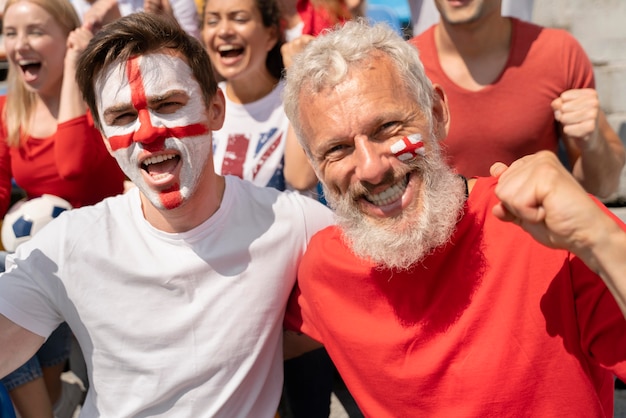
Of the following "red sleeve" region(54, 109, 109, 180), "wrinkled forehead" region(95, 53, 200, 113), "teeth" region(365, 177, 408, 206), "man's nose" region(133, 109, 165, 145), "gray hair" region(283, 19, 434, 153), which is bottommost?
"red sleeve" region(54, 109, 109, 180)

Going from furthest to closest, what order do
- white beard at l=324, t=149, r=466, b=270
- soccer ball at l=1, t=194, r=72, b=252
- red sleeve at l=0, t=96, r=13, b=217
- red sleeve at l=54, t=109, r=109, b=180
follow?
1. red sleeve at l=0, t=96, r=13, b=217
2. red sleeve at l=54, t=109, r=109, b=180
3. soccer ball at l=1, t=194, r=72, b=252
4. white beard at l=324, t=149, r=466, b=270

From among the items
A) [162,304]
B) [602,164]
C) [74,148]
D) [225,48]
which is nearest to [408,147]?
[162,304]

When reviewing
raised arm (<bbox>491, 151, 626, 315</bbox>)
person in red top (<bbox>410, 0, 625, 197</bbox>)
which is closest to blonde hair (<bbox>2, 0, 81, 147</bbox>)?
person in red top (<bbox>410, 0, 625, 197</bbox>)

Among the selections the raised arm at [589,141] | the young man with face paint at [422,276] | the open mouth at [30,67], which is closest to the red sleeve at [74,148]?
the open mouth at [30,67]

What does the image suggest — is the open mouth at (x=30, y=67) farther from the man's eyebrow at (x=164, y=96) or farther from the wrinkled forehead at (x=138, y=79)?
the man's eyebrow at (x=164, y=96)

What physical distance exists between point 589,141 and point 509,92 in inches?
16.2

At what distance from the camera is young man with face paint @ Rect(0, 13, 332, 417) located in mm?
2535

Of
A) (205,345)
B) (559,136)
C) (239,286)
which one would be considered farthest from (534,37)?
(205,345)

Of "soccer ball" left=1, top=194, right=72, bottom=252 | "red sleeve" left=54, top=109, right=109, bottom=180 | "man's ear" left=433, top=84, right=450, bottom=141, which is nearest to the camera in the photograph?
"man's ear" left=433, top=84, right=450, bottom=141

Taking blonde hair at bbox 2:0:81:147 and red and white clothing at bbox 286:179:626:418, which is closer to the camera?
red and white clothing at bbox 286:179:626:418

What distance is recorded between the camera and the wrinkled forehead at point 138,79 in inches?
99.7

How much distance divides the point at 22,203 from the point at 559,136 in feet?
7.87

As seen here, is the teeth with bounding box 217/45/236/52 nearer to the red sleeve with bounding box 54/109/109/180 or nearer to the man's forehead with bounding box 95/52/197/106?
the red sleeve with bounding box 54/109/109/180

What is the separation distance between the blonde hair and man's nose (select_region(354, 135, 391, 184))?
2.09 metres
